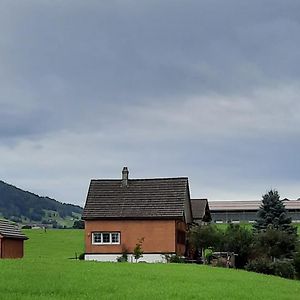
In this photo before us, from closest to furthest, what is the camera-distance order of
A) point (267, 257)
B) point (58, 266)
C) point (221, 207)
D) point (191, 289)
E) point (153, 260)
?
point (191, 289) → point (58, 266) → point (267, 257) → point (153, 260) → point (221, 207)

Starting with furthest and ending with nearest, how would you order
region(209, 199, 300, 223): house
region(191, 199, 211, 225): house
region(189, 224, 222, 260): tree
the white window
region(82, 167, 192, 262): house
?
region(209, 199, 300, 223): house < region(191, 199, 211, 225): house < the white window < region(82, 167, 192, 262): house < region(189, 224, 222, 260): tree

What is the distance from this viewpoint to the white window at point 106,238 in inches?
2522

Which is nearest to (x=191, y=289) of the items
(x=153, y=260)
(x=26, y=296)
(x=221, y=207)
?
(x=26, y=296)

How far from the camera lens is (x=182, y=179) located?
66312 mm

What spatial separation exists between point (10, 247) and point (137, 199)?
1269 cm

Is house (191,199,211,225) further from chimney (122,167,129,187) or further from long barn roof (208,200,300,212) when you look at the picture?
long barn roof (208,200,300,212)

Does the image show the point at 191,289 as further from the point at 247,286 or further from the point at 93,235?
the point at 93,235

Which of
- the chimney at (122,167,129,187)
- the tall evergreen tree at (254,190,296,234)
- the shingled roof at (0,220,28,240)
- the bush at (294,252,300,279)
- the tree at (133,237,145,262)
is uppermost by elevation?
the chimney at (122,167,129,187)

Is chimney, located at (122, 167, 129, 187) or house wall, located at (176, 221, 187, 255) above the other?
chimney, located at (122, 167, 129, 187)

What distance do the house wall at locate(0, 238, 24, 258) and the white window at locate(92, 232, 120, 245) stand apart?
6.71 m

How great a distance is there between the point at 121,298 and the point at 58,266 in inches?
481

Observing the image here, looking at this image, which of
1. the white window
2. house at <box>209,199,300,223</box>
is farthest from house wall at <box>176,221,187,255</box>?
house at <box>209,199,300,223</box>

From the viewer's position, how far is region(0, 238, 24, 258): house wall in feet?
190

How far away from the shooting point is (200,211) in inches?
3036
